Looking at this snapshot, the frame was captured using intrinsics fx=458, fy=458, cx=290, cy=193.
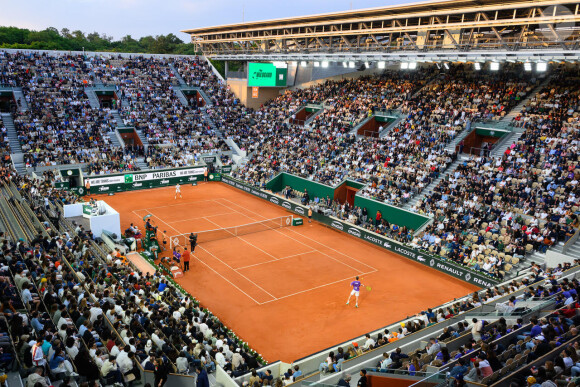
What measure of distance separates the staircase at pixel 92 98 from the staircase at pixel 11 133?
861 cm

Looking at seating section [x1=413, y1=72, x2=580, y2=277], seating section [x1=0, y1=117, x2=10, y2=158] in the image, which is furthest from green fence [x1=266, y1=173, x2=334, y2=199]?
seating section [x1=0, y1=117, x2=10, y2=158]

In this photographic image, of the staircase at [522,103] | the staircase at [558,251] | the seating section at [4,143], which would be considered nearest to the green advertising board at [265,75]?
the seating section at [4,143]

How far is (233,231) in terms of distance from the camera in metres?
33.0

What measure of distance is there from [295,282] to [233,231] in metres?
9.20

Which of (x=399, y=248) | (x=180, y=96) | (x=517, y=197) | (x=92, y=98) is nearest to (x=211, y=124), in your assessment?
(x=180, y=96)

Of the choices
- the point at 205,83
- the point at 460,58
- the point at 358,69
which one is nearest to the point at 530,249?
the point at 460,58

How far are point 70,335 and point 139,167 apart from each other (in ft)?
120

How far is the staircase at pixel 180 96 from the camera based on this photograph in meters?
59.2

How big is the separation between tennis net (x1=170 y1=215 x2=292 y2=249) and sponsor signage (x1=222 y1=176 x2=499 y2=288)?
291 cm

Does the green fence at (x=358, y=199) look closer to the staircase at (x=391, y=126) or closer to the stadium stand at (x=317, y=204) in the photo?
the stadium stand at (x=317, y=204)

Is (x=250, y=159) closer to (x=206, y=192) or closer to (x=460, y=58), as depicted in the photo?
(x=206, y=192)

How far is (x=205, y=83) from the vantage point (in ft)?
210

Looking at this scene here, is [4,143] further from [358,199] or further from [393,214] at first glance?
[393,214]

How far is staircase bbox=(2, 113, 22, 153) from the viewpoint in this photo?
144 ft
